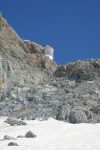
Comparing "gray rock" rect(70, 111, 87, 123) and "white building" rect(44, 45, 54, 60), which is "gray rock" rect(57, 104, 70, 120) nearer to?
"gray rock" rect(70, 111, 87, 123)

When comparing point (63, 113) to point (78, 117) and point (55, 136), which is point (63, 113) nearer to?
point (78, 117)

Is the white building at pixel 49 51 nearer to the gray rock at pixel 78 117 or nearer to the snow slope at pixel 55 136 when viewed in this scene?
the gray rock at pixel 78 117

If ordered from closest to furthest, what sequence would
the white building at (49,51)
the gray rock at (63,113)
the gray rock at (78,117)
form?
the gray rock at (78,117) → the gray rock at (63,113) → the white building at (49,51)

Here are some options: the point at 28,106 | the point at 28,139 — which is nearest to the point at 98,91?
the point at 28,106

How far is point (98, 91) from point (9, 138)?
13.3 metres

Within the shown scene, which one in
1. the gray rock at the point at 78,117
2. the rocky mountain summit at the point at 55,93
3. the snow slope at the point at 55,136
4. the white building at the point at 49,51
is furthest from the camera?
the white building at the point at 49,51

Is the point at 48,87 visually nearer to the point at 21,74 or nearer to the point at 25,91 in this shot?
the point at 25,91

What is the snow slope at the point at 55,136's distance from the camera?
17.1 metres

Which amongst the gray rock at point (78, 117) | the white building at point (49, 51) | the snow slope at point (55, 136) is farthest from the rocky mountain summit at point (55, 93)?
the white building at point (49, 51)

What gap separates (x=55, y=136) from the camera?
20016mm

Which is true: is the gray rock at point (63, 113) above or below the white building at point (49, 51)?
below

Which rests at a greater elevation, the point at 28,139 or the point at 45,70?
the point at 45,70

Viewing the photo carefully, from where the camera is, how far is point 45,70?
5319 cm

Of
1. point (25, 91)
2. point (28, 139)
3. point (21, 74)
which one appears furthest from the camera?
point (21, 74)
